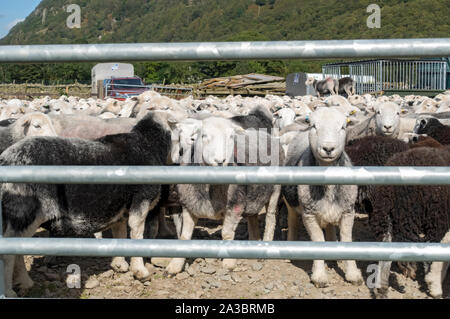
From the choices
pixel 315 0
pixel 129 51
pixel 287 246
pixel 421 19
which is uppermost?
pixel 315 0

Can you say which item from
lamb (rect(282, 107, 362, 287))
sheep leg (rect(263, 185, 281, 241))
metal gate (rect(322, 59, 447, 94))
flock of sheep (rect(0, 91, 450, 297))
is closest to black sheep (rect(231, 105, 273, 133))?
flock of sheep (rect(0, 91, 450, 297))

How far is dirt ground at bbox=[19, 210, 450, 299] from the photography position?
12.1ft

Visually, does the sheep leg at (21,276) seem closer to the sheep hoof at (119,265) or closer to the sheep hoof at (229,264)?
the sheep hoof at (119,265)

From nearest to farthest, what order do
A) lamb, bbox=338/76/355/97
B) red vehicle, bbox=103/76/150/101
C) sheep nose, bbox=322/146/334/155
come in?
sheep nose, bbox=322/146/334/155, red vehicle, bbox=103/76/150/101, lamb, bbox=338/76/355/97

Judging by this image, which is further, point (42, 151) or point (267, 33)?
point (267, 33)

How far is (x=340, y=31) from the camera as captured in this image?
56969 millimetres

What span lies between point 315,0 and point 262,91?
61.1 meters

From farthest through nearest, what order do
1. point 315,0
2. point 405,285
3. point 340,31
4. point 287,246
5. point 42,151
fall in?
1. point 315,0
2. point 340,31
3. point 405,285
4. point 42,151
5. point 287,246

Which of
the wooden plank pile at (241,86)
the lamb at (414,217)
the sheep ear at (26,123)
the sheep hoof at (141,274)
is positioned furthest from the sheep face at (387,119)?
the wooden plank pile at (241,86)

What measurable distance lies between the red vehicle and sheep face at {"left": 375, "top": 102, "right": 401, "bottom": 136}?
13.3m

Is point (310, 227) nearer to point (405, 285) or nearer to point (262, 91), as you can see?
point (405, 285)

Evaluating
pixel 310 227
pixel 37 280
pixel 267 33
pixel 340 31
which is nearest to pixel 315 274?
pixel 310 227

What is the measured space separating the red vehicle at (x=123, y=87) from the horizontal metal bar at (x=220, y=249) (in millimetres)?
17619

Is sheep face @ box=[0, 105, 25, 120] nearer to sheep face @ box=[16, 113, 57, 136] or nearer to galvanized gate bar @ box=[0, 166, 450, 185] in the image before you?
sheep face @ box=[16, 113, 57, 136]
